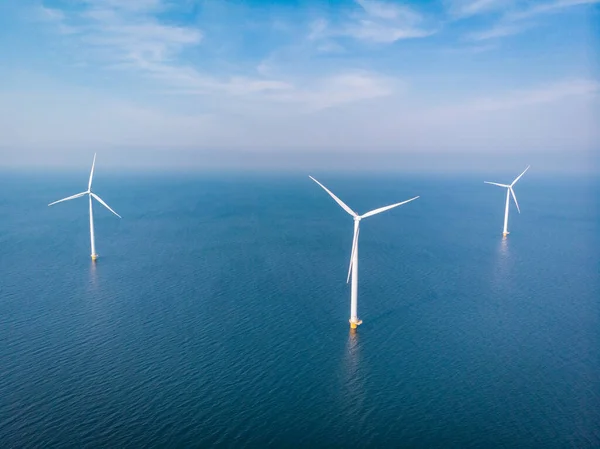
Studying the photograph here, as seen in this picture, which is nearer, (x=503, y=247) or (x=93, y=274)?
(x=93, y=274)

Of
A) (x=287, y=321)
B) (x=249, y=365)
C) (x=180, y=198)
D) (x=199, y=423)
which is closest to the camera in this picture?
(x=199, y=423)

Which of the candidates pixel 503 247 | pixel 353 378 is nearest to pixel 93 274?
pixel 353 378

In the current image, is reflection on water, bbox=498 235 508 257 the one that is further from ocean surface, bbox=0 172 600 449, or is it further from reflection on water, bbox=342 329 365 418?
reflection on water, bbox=342 329 365 418

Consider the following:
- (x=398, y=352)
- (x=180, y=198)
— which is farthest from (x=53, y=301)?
(x=180, y=198)

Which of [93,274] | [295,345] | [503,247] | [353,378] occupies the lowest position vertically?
[353,378]

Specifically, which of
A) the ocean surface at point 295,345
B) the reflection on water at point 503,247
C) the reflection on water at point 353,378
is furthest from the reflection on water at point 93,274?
the reflection on water at point 503,247

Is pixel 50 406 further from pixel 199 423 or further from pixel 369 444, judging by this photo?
pixel 369 444

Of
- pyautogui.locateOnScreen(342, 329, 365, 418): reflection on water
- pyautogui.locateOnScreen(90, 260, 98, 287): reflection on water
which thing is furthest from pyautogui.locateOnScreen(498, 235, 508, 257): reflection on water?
pyautogui.locateOnScreen(90, 260, 98, 287): reflection on water

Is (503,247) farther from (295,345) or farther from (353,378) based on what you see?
(353,378)
